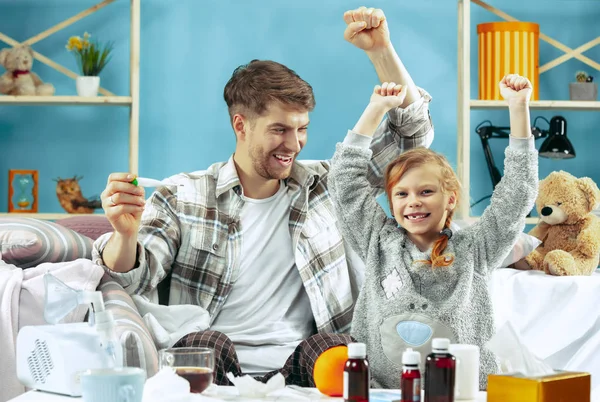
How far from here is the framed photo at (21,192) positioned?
3309mm

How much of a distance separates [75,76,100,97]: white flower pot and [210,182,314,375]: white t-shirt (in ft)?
4.05

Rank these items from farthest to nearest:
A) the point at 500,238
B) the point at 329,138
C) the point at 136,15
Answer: the point at 329,138 < the point at 136,15 < the point at 500,238

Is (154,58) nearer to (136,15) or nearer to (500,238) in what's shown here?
(136,15)

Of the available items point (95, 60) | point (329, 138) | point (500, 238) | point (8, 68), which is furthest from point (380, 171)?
point (8, 68)

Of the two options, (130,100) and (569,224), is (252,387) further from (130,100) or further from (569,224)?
(130,100)

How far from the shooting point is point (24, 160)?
3.39 m

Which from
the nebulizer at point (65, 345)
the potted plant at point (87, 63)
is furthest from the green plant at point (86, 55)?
the nebulizer at point (65, 345)

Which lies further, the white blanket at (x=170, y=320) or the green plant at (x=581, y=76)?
the green plant at (x=581, y=76)

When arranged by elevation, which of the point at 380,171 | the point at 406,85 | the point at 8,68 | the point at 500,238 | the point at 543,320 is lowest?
the point at 543,320

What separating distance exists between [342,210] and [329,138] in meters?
1.57

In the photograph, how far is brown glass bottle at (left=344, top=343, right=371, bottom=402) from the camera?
127 cm

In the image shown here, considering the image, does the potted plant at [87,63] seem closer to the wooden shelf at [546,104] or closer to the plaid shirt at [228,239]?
the plaid shirt at [228,239]

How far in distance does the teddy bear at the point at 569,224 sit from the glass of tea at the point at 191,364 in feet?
5.11

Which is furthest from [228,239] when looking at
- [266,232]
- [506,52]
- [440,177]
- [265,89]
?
[506,52]
